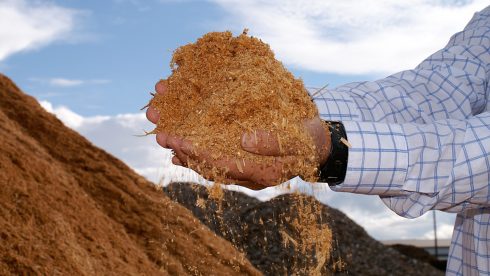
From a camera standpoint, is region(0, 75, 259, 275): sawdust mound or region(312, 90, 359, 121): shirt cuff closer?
region(312, 90, 359, 121): shirt cuff

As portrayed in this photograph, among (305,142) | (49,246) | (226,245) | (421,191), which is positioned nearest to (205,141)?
(305,142)

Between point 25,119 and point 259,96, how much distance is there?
506 centimetres

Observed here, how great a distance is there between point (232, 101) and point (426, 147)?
21.7 inches

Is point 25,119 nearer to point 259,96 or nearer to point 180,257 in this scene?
point 180,257

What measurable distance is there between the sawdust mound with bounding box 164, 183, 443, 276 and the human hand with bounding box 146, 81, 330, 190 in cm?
460

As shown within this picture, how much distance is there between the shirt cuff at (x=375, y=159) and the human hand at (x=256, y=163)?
8 centimetres

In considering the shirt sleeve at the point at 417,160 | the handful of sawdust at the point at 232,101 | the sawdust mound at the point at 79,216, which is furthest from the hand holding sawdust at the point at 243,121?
the sawdust mound at the point at 79,216

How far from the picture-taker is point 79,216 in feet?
15.0

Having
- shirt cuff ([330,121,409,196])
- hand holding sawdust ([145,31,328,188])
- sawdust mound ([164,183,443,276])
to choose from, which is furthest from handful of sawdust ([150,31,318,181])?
sawdust mound ([164,183,443,276])

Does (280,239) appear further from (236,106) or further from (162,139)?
(236,106)

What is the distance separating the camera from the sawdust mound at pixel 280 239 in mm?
6746

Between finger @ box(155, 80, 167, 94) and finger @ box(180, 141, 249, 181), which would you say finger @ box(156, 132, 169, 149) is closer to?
finger @ box(180, 141, 249, 181)

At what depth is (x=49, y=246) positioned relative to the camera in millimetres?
3828

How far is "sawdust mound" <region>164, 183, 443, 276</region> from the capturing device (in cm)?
675
